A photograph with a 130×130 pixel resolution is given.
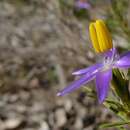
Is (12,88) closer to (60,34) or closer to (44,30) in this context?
(60,34)

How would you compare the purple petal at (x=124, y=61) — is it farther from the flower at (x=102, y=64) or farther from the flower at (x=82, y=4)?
the flower at (x=82, y=4)

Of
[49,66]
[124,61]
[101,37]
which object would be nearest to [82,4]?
[49,66]

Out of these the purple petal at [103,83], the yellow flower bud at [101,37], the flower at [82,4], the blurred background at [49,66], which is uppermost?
the yellow flower bud at [101,37]

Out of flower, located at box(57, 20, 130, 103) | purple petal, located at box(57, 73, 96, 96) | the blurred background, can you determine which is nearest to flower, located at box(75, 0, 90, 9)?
the blurred background

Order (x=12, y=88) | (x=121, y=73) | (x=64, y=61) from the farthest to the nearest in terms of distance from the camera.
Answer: (x=64, y=61)
(x=12, y=88)
(x=121, y=73)

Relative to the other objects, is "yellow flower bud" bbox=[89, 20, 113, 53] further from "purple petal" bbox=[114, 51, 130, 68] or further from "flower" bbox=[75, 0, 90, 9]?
"flower" bbox=[75, 0, 90, 9]

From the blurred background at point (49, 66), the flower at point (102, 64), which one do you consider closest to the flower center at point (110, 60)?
the flower at point (102, 64)

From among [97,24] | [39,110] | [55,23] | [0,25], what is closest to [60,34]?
[55,23]
